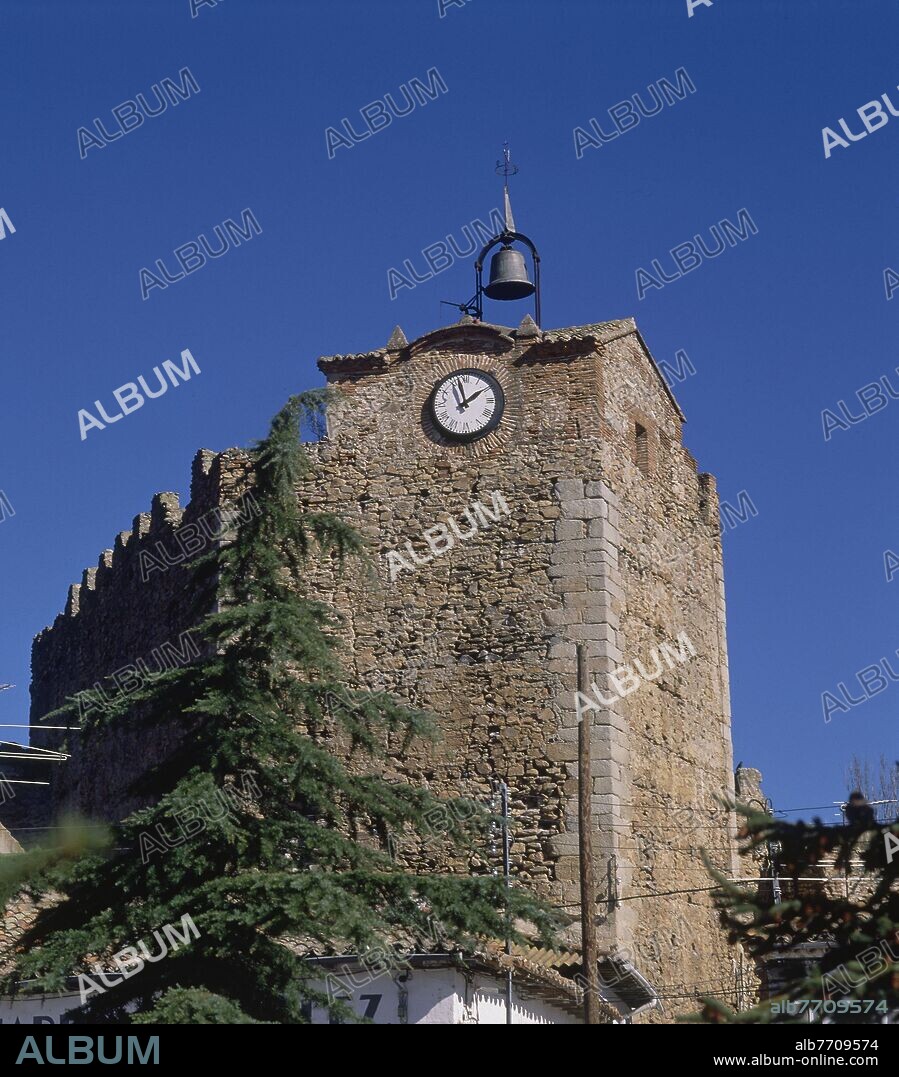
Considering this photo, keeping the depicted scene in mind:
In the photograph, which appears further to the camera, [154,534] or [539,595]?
[154,534]

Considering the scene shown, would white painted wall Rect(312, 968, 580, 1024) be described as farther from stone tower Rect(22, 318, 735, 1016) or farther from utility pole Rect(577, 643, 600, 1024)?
stone tower Rect(22, 318, 735, 1016)

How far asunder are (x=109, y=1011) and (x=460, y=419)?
9.54m

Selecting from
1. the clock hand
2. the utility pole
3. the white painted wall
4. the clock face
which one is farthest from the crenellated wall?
the utility pole

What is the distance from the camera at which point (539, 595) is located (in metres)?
20.2

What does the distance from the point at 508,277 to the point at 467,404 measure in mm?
2672

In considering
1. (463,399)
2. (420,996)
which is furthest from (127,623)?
(420,996)

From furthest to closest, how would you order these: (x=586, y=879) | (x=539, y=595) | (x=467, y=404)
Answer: (x=467, y=404)
(x=539, y=595)
(x=586, y=879)

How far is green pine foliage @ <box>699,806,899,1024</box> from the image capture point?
9.85 m

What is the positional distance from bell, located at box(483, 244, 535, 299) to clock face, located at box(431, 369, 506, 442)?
7.38 ft

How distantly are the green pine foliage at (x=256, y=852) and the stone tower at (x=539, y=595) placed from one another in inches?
142

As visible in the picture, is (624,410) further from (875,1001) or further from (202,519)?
(875,1001)

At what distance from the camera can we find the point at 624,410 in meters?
21.7

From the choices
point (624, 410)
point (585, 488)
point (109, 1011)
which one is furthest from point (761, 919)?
point (624, 410)

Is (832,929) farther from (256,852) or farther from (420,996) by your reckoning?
(420,996)
